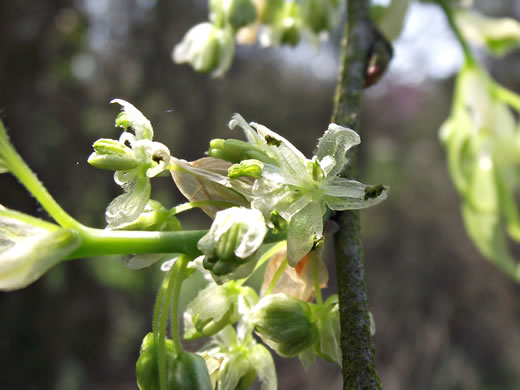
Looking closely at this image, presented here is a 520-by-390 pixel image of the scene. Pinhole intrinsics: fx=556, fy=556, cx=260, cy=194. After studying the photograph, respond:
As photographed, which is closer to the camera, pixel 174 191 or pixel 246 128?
pixel 246 128

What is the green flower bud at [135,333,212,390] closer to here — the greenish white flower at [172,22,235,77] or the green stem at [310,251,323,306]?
the green stem at [310,251,323,306]

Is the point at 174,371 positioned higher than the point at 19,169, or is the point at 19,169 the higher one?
the point at 19,169

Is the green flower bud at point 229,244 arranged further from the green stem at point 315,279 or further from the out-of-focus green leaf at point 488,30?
the out-of-focus green leaf at point 488,30

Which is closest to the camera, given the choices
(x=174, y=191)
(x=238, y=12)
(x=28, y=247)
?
(x=28, y=247)

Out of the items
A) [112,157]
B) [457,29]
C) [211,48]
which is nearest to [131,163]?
[112,157]

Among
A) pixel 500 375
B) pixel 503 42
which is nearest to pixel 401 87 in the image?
pixel 500 375

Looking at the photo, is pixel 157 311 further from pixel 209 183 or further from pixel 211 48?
pixel 211 48

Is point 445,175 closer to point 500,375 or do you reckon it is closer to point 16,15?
point 500,375

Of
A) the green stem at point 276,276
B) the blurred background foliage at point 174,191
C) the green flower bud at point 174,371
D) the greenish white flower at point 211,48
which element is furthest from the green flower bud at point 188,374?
the blurred background foliage at point 174,191
